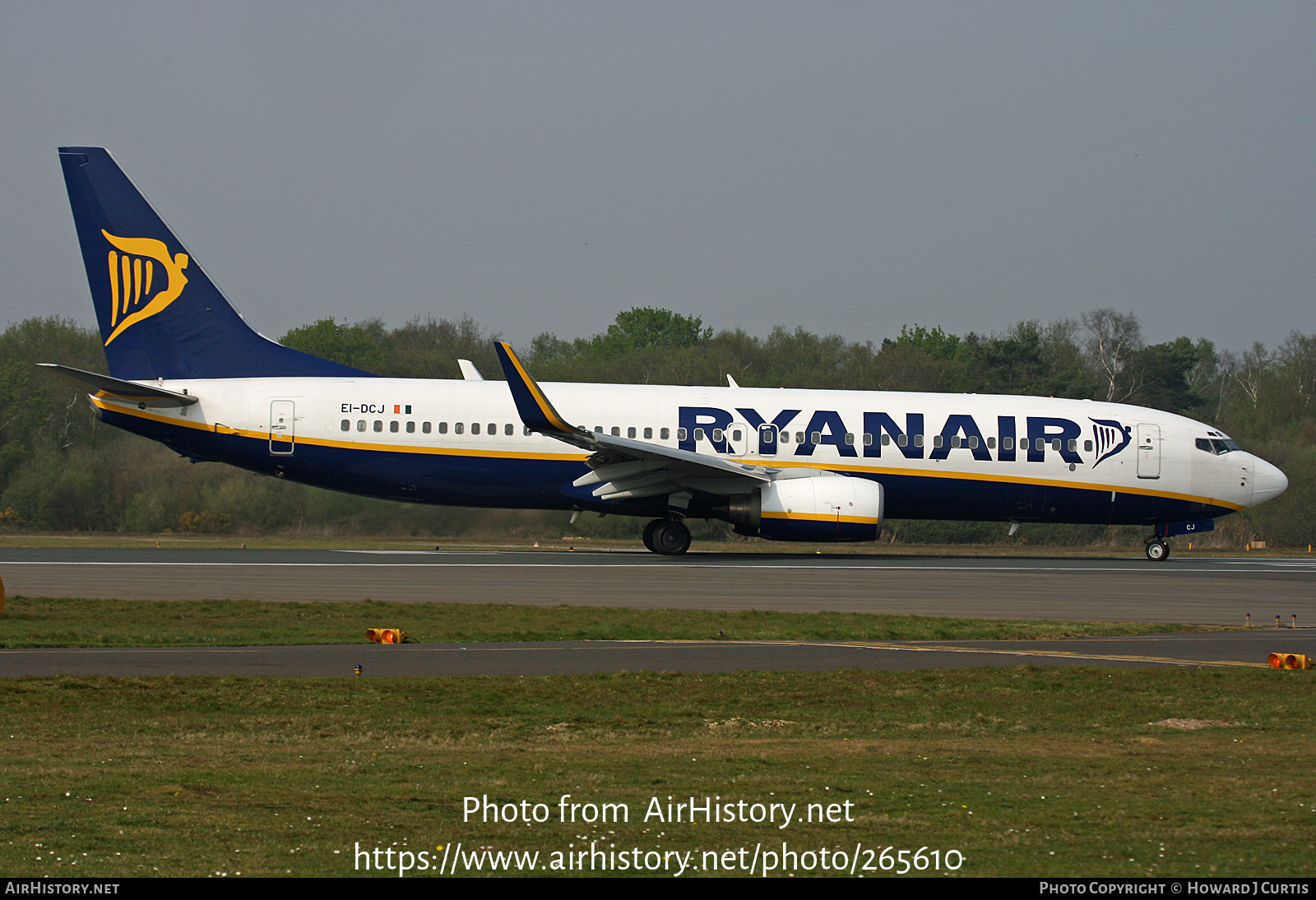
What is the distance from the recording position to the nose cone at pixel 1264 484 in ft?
93.2

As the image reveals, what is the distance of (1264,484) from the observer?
28.5m

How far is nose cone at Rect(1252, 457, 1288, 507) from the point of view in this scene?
2842cm

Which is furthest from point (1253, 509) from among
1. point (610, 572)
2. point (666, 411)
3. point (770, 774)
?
point (770, 774)

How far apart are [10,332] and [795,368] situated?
39.9m

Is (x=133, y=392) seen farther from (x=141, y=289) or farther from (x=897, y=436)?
(x=897, y=436)

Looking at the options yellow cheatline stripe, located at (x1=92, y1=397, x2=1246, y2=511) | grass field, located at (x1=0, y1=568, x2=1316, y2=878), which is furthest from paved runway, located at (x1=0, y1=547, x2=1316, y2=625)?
grass field, located at (x1=0, y1=568, x2=1316, y2=878)

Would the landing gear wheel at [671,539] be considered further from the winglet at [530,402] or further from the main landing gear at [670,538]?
the winglet at [530,402]

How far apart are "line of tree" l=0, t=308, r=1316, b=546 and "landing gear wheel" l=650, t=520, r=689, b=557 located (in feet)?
15.5

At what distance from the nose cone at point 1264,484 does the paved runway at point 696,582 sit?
2166 mm

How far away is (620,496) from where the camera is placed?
26.0 metres

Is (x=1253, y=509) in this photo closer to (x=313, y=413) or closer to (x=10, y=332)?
(x=313, y=413)

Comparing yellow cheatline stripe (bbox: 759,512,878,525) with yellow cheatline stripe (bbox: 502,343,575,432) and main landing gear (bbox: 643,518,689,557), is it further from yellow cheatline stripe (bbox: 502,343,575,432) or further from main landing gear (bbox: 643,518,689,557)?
yellow cheatline stripe (bbox: 502,343,575,432)

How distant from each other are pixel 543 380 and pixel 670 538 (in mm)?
20972

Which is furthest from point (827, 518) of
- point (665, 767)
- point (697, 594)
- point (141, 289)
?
point (665, 767)
